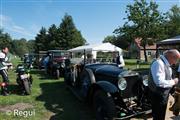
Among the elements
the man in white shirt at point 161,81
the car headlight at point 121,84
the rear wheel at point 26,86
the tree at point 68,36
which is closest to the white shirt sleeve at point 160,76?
the man in white shirt at point 161,81

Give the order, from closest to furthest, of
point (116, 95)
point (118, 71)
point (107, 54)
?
point (116, 95) < point (118, 71) < point (107, 54)

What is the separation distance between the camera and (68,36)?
2248 inches

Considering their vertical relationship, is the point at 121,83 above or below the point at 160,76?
below

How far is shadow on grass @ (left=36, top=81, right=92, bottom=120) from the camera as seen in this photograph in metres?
6.89

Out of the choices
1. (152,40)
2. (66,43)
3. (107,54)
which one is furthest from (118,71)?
(66,43)

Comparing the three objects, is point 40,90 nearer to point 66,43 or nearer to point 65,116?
point 65,116

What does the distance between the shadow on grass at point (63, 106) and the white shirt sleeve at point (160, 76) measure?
283cm

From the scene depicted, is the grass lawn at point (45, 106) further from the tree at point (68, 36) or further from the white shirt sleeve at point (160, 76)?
→ the tree at point (68, 36)

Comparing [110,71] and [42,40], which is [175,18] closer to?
[42,40]

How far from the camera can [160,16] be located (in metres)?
45.4

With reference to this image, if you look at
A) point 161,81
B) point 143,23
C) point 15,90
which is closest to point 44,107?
point 15,90

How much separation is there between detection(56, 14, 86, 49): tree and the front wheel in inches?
1975

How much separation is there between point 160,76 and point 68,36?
175ft

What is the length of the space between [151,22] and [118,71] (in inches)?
1565
